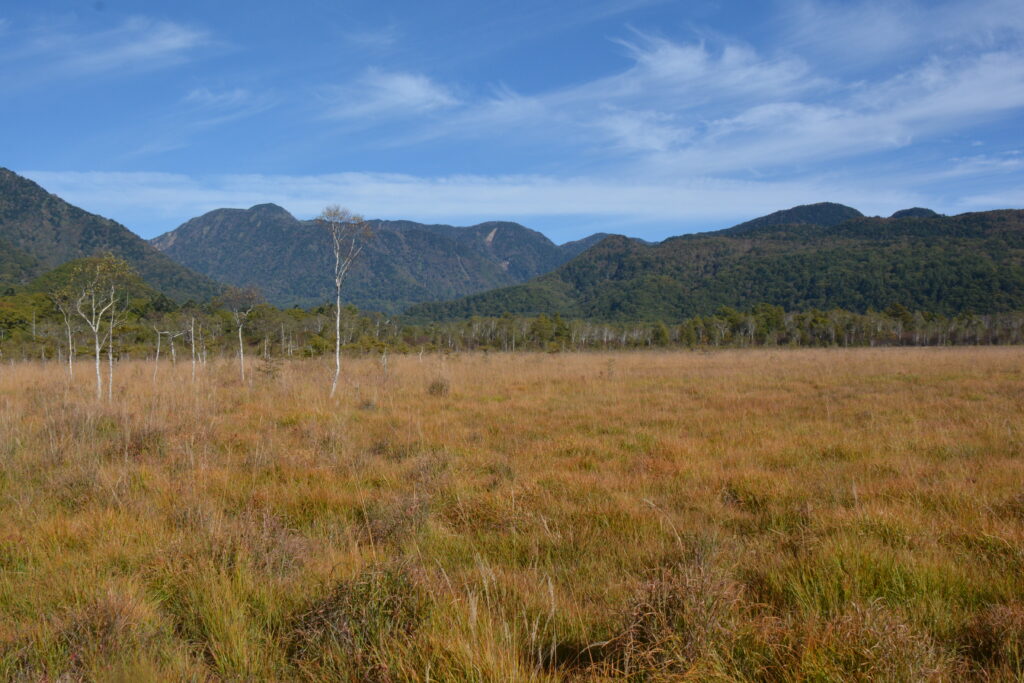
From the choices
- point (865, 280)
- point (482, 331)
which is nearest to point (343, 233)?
point (482, 331)

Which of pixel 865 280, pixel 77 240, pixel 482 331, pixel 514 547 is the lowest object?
pixel 514 547

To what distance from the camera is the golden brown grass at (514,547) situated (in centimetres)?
224

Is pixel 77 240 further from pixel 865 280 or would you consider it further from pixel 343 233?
pixel 865 280

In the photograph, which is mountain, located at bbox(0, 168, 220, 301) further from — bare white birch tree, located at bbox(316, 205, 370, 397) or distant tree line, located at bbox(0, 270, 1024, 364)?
bare white birch tree, located at bbox(316, 205, 370, 397)

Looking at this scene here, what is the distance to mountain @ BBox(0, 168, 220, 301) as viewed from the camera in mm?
148688

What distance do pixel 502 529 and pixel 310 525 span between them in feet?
5.16

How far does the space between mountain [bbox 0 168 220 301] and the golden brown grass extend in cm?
14831

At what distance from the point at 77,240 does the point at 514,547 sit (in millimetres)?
236353

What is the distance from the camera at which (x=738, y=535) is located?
373 cm

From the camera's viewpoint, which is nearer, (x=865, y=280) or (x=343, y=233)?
(x=343, y=233)

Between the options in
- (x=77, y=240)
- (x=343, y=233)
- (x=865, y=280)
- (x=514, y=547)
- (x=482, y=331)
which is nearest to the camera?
(x=514, y=547)

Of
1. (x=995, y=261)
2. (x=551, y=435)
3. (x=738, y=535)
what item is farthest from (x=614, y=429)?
(x=995, y=261)

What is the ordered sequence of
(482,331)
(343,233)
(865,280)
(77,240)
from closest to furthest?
(343,233), (482,331), (865,280), (77,240)

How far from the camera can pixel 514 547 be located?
12.0ft
